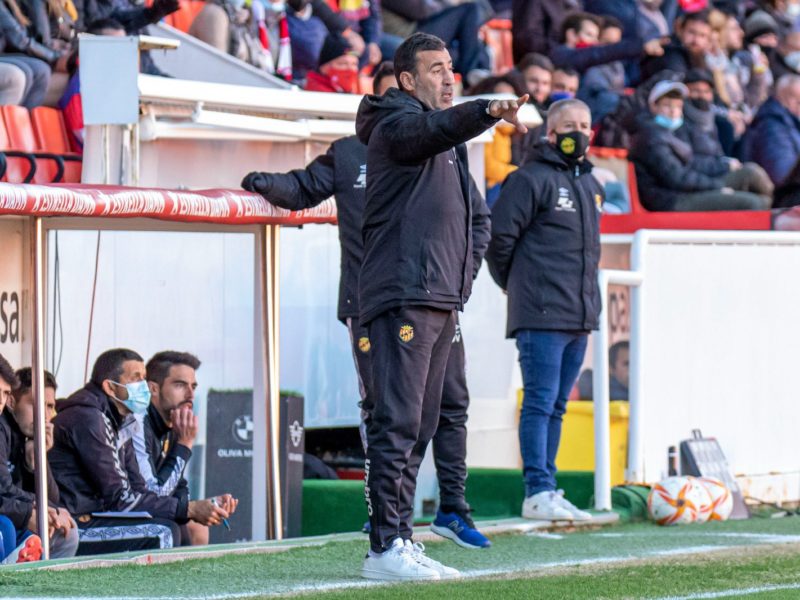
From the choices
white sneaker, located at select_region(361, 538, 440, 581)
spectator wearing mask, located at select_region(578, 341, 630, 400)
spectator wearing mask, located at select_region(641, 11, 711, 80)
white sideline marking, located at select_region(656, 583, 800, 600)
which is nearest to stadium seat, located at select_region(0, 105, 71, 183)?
spectator wearing mask, located at select_region(578, 341, 630, 400)

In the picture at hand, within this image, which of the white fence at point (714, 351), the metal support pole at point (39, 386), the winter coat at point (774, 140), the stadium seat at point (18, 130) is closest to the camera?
the metal support pole at point (39, 386)

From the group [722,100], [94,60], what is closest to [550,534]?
[94,60]

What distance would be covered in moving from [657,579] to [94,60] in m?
4.86

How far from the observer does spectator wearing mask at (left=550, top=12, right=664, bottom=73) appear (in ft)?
51.7

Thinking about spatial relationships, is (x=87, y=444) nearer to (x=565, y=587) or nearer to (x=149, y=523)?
(x=149, y=523)

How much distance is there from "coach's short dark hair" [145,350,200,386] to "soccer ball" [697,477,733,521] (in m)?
2.74

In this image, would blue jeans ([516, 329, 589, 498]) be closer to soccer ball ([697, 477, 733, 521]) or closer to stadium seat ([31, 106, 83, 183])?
soccer ball ([697, 477, 733, 521])

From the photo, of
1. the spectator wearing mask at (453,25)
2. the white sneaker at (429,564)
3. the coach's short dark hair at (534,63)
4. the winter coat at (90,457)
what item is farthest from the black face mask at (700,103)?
the white sneaker at (429,564)

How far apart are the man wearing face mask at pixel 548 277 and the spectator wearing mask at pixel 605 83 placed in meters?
7.69

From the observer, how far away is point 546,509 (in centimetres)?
764

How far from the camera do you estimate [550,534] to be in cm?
752

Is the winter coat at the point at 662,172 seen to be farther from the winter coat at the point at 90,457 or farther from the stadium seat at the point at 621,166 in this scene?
the winter coat at the point at 90,457

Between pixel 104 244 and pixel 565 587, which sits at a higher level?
pixel 104 244

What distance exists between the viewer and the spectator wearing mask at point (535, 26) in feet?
52.3
